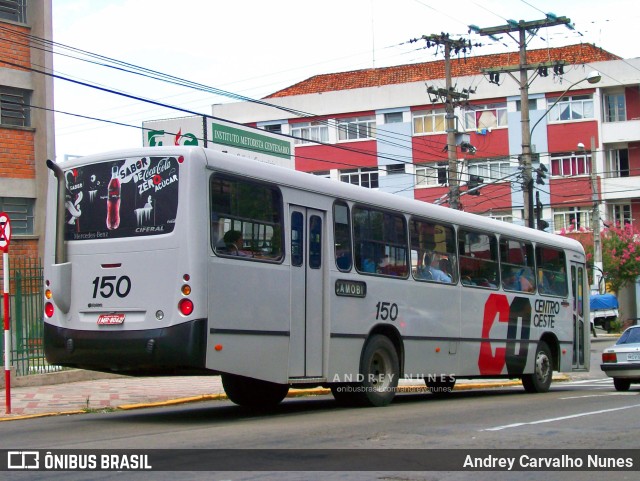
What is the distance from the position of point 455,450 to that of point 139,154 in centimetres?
519

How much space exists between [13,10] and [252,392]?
14.8 meters

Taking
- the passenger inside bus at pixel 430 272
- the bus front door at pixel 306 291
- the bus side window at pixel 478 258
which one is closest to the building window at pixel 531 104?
the bus side window at pixel 478 258

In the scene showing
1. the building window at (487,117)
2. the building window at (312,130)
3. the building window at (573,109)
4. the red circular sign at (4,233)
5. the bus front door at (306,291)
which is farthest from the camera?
the building window at (312,130)

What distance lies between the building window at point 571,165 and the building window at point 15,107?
35541mm

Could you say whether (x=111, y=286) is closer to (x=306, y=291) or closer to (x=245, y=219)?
(x=245, y=219)

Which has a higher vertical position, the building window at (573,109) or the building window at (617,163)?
the building window at (573,109)

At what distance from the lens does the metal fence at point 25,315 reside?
59.9ft

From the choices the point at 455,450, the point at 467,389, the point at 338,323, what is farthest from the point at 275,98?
the point at 455,450

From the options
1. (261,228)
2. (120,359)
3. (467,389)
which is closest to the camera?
(120,359)

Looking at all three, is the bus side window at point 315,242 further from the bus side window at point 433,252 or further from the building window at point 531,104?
the building window at point 531,104

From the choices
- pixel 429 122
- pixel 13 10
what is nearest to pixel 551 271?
pixel 13 10

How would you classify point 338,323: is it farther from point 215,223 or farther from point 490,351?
point 490,351

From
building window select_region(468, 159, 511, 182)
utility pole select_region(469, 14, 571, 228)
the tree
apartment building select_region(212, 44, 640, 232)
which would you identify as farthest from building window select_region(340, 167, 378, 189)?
utility pole select_region(469, 14, 571, 228)

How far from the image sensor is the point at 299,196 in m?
12.8
